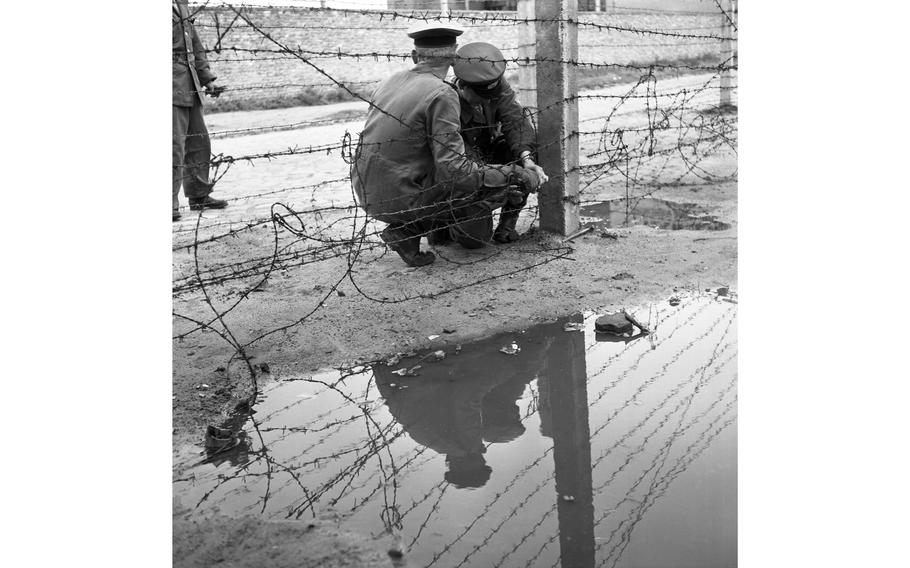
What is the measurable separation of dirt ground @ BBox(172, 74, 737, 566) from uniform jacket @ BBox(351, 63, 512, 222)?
38cm

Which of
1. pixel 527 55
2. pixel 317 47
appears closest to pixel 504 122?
pixel 527 55

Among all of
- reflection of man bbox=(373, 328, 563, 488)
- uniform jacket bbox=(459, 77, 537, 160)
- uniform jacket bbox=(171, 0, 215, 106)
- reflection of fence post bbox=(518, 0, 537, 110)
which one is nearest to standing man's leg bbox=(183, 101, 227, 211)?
uniform jacket bbox=(171, 0, 215, 106)

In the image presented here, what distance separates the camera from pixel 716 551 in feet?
8.00

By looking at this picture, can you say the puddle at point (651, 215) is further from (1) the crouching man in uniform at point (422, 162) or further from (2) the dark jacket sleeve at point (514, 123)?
(1) the crouching man in uniform at point (422, 162)

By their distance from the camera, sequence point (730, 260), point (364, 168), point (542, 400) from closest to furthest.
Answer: point (542, 400) → point (364, 168) → point (730, 260)

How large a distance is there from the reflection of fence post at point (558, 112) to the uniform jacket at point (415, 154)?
0.57 m

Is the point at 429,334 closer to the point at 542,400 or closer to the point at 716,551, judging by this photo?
the point at 542,400

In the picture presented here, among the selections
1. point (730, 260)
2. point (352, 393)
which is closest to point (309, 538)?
point (352, 393)

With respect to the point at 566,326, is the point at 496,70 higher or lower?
higher

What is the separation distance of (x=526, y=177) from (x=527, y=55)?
866 millimetres

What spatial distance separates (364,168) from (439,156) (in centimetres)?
51

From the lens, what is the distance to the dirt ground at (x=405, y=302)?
3.76m

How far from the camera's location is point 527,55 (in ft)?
17.7

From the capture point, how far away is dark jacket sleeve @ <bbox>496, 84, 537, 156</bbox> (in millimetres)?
5289
